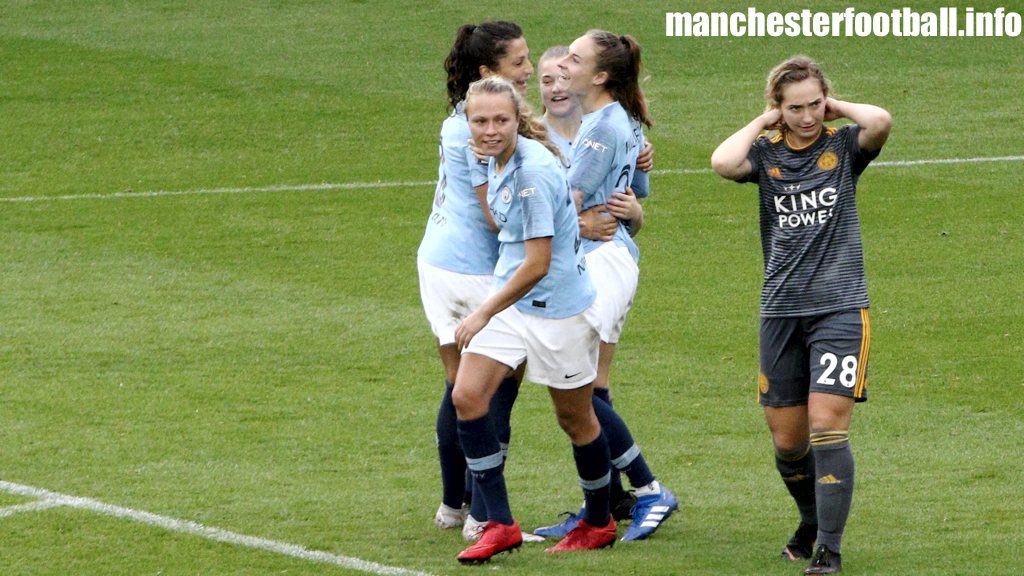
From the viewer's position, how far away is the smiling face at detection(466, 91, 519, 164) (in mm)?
5953

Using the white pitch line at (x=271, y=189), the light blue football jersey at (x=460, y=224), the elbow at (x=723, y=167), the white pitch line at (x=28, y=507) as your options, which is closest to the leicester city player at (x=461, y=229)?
the light blue football jersey at (x=460, y=224)

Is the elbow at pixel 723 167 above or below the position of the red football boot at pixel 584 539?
above

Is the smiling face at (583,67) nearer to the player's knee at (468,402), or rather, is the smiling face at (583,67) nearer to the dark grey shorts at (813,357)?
the dark grey shorts at (813,357)

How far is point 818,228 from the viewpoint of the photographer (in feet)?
19.5

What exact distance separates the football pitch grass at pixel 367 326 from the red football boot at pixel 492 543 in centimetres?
8

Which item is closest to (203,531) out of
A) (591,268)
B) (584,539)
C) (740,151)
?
(584,539)

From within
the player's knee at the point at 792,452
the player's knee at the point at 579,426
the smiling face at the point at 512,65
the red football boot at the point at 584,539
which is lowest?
the red football boot at the point at 584,539

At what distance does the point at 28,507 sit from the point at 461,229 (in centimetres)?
221

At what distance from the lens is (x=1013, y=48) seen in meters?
23.0

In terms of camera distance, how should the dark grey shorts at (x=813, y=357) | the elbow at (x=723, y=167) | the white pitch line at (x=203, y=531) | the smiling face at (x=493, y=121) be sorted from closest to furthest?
the dark grey shorts at (x=813, y=357) → the smiling face at (x=493, y=121) → the elbow at (x=723, y=167) → the white pitch line at (x=203, y=531)

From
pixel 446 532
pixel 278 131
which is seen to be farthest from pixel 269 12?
pixel 446 532

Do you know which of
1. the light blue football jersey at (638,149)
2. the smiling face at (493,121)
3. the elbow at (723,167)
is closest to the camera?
the smiling face at (493,121)

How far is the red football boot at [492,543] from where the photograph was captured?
6145mm

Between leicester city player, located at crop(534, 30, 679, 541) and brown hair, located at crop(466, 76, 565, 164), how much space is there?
281 millimetres
